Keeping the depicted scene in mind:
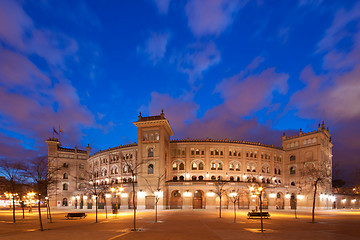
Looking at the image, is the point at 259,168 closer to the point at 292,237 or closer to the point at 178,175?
the point at 178,175

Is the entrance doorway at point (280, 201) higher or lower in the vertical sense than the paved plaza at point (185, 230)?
lower

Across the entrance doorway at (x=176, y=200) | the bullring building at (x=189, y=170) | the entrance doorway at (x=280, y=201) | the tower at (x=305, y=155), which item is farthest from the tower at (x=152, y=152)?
the tower at (x=305, y=155)

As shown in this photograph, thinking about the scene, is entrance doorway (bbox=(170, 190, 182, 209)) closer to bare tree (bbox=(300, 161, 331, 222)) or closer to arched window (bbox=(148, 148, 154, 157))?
arched window (bbox=(148, 148, 154, 157))

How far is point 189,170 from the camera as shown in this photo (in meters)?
76.6

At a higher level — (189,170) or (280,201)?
(189,170)

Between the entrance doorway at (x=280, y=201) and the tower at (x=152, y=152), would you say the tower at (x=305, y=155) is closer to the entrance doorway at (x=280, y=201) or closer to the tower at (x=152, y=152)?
the entrance doorway at (x=280, y=201)

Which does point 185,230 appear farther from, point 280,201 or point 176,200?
point 280,201

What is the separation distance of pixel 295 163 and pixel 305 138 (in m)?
8.53

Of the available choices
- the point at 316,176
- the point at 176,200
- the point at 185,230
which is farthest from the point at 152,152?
the point at 185,230

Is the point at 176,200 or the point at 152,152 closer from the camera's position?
the point at 152,152

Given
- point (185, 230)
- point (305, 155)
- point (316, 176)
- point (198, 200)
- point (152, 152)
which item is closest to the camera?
point (185, 230)

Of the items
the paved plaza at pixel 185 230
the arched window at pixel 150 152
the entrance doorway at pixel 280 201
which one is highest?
the arched window at pixel 150 152

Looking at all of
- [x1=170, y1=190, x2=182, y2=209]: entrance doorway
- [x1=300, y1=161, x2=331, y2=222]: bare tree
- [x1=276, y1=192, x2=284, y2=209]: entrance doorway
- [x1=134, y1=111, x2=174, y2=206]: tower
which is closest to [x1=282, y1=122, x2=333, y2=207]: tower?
[x1=300, y1=161, x2=331, y2=222]: bare tree

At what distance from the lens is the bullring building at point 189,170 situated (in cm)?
6744
